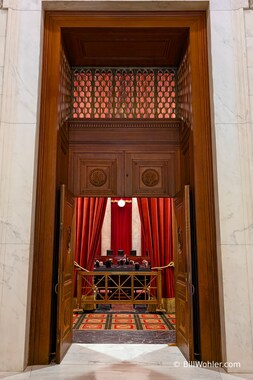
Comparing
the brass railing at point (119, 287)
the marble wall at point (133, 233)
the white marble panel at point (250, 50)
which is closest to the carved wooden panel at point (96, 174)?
the white marble panel at point (250, 50)

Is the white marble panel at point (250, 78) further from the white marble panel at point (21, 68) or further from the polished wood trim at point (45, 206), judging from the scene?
the white marble panel at point (21, 68)

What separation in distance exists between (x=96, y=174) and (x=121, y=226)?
6.67 meters

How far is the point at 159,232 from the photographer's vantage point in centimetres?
835

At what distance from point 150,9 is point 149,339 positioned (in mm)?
4260

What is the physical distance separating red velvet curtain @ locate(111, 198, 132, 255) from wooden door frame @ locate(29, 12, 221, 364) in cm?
730

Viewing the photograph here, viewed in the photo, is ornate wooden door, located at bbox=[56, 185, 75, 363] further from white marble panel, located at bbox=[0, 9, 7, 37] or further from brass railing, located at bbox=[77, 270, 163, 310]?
brass railing, located at bbox=[77, 270, 163, 310]

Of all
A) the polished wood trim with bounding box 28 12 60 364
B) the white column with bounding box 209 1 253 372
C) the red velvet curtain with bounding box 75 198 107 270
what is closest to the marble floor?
the polished wood trim with bounding box 28 12 60 364

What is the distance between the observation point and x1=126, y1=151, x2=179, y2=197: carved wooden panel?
478cm

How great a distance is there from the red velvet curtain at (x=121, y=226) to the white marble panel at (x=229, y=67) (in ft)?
24.7

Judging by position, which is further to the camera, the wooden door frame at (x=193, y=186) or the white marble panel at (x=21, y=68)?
the white marble panel at (x=21, y=68)

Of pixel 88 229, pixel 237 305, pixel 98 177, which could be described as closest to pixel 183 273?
pixel 237 305

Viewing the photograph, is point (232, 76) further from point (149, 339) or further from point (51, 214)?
point (149, 339)

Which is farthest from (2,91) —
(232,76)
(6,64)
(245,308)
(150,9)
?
(245,308)

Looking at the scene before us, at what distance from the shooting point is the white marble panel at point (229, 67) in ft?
12.5
